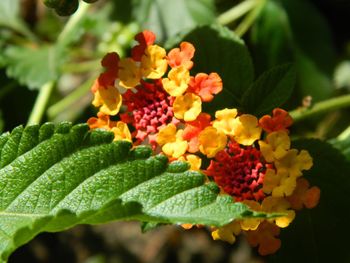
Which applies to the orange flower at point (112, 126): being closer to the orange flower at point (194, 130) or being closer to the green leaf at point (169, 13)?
the orange flower at point (194, 130)

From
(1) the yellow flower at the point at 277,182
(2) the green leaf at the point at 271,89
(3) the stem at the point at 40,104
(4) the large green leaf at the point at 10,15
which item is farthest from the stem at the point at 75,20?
(1) the yellow flower at the point at 277,182

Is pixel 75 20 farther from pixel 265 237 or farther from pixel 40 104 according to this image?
pixel 265 237

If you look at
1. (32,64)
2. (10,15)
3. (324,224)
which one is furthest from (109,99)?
(10,15)

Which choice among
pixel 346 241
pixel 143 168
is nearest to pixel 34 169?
pixel 143 168

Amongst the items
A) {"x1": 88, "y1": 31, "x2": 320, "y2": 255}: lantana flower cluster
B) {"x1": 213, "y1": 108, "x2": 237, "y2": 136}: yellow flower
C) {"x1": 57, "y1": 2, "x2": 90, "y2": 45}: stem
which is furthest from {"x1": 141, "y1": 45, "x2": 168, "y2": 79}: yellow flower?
{"x1": 57, "y1": 2, "x2": 90, "y2": 45}: stem

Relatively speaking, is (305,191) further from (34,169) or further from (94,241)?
(94,241)
